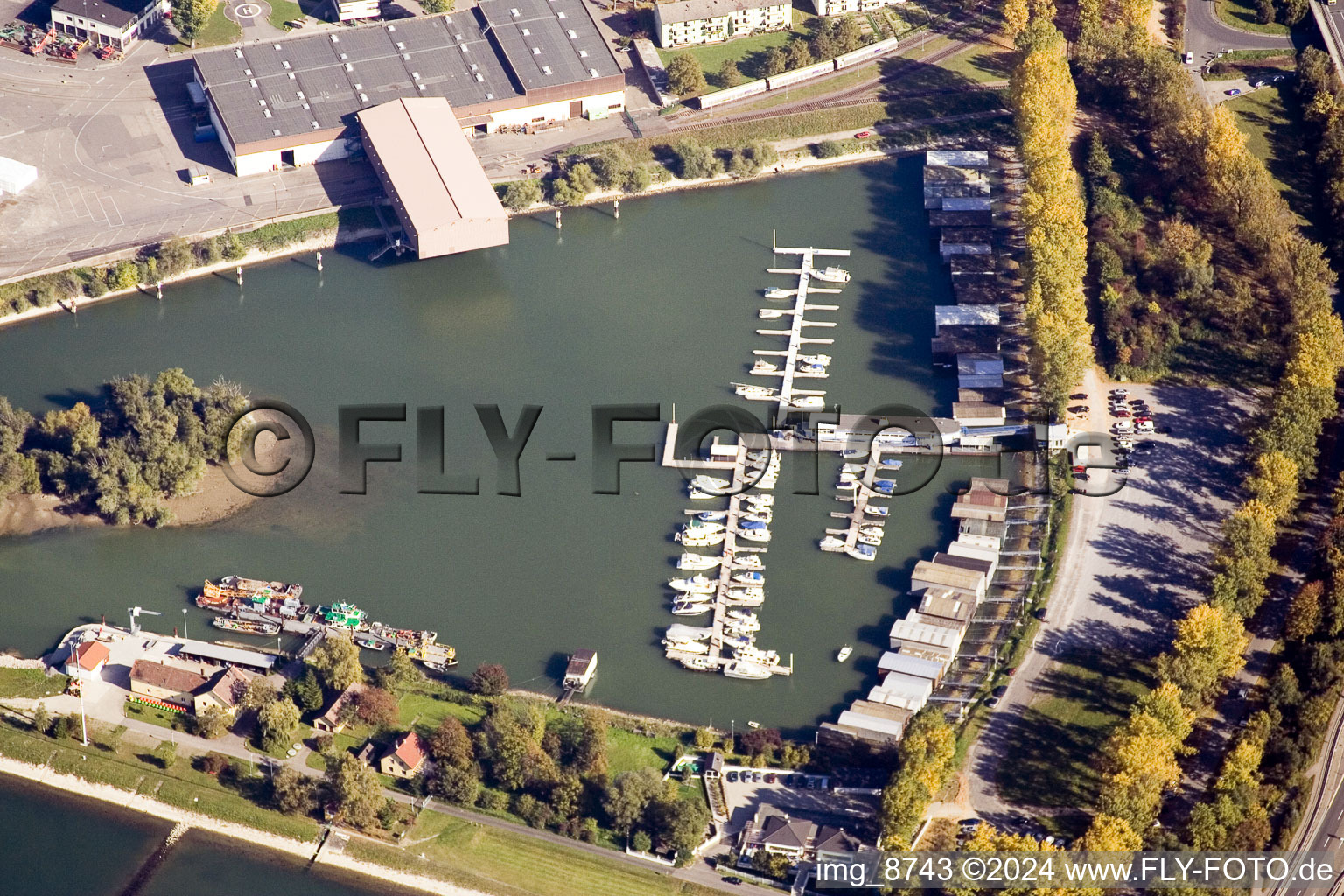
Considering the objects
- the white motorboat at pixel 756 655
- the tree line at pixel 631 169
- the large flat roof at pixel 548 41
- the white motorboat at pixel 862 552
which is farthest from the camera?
the large flat roof at pixel 548 41

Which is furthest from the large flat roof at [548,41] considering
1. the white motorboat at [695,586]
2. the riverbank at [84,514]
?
the white motorboat at [695,586]

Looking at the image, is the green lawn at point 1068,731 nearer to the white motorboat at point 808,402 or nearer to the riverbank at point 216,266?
Result: the white motorboat at point 808,402

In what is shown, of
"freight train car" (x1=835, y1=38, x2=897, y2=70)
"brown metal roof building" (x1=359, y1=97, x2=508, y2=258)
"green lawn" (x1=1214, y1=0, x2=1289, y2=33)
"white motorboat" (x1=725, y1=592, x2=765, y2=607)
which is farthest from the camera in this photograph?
"green lawn" (x1=1214, y1=0, x2=1289, y2=33)

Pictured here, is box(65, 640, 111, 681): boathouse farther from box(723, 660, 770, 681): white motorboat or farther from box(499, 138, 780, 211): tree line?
box(499, 138, 780, 211): tree line

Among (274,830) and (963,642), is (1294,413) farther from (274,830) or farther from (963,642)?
(274,830)

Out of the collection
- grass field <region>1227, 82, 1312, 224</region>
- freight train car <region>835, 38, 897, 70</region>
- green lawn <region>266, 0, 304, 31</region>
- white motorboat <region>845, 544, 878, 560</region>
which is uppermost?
green lawn <region>266, 0, 304, 31</region>

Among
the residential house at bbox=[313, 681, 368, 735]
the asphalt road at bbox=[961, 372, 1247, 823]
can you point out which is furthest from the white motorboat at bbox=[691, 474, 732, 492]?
the residential house at bbox=[313, 681, 368, 735]

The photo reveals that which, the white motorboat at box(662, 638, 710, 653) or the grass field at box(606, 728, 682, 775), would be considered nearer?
the grass field at box(606, 728, 682, 775)

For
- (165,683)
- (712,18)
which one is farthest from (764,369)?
(165,683)
